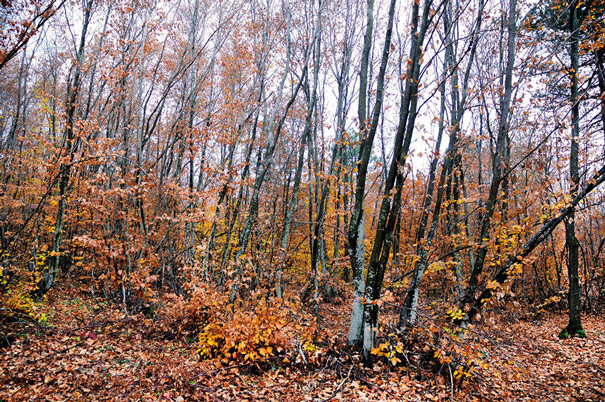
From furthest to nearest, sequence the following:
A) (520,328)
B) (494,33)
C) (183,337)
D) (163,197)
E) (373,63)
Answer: (373,63) → (520,328) → (494,33) → (163,197) → (183,337)

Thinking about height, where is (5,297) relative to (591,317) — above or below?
above

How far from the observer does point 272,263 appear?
6953 millimetres

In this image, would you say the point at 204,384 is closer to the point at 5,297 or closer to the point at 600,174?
the point at 5,297

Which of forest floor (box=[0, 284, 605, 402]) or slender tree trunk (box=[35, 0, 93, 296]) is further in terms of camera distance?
slender tree trunk (box=[35, 0, 93, 296])

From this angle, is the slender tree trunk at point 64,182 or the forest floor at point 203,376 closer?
the forest floor at point 203,376

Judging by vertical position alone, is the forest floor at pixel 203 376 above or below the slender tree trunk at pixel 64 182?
below

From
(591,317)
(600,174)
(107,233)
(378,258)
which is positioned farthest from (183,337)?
(591,317)

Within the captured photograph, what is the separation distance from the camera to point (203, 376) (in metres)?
4.58

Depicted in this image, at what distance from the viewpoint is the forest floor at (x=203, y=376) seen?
4.00m

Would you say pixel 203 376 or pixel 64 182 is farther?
pixel 64 182

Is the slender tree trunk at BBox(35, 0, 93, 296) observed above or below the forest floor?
above

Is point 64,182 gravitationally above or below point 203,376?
above

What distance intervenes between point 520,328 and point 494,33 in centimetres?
865

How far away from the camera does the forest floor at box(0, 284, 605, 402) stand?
4004 millimetres
